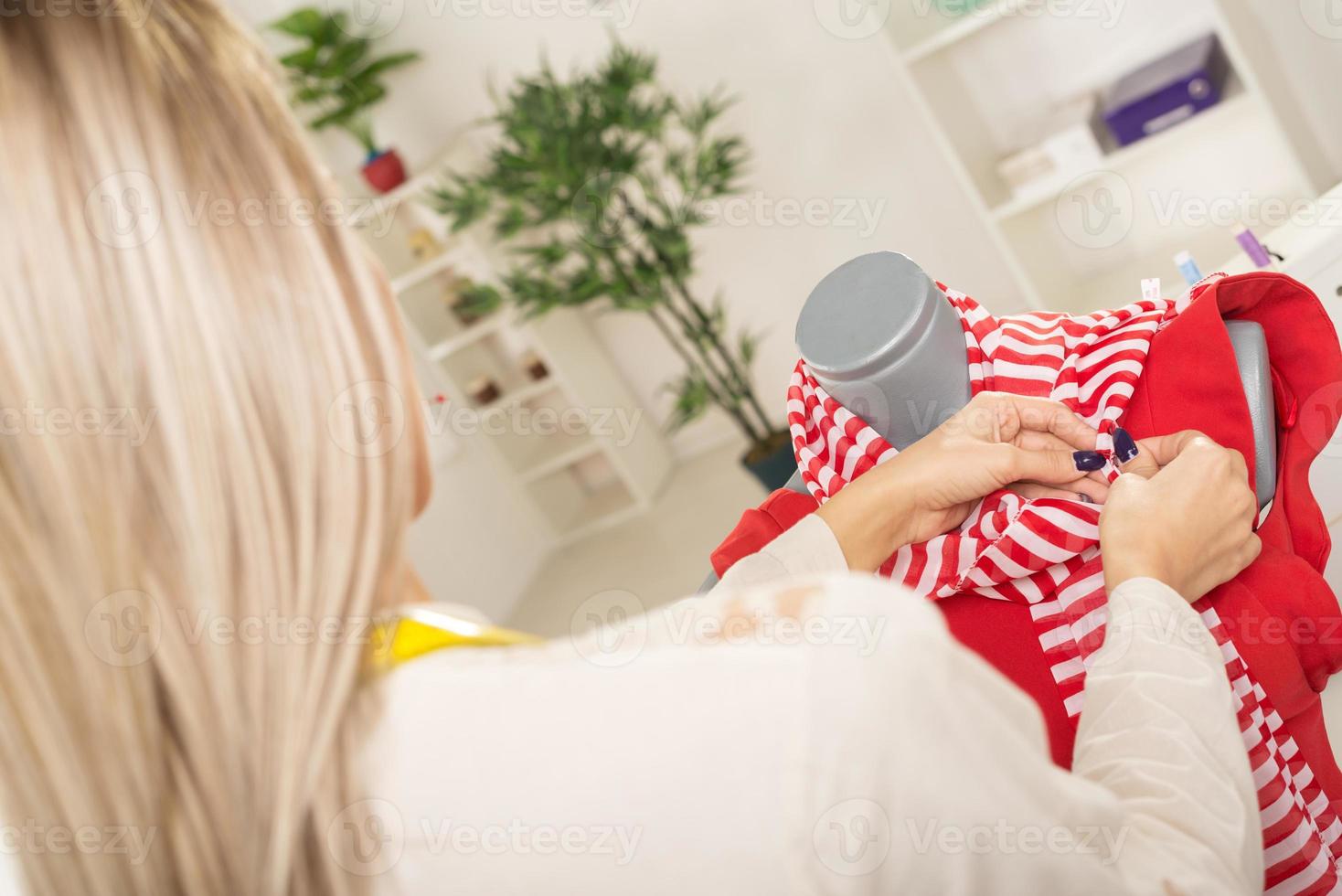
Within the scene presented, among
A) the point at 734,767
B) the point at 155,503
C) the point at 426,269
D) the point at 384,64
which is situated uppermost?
the point at 384,64

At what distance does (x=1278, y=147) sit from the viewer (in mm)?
2754

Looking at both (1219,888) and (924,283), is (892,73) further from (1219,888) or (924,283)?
(1219,888)

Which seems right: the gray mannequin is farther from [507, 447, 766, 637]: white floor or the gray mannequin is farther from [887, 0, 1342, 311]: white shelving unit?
[507, 447, 766, 637]: white floor

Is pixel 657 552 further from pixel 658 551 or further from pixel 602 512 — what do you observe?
pixel 602 512

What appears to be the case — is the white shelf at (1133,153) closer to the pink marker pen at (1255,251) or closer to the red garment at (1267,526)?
the pink marker pen at (1255,251)

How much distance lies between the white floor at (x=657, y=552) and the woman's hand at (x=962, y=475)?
2.32m

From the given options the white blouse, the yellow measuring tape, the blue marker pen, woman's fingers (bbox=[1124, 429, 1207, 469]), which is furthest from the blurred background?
the yellow measuring tape

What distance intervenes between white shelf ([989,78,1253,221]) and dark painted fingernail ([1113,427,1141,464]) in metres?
1.96

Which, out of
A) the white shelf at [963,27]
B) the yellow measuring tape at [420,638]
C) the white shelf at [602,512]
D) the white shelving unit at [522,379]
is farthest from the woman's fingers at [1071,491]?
the white shelf at [602,512]

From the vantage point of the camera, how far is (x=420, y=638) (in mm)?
561

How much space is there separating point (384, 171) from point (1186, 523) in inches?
140

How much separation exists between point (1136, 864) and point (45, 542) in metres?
0.63

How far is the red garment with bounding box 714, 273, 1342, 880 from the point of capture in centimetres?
85

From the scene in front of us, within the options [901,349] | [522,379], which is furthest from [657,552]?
[901,349]
